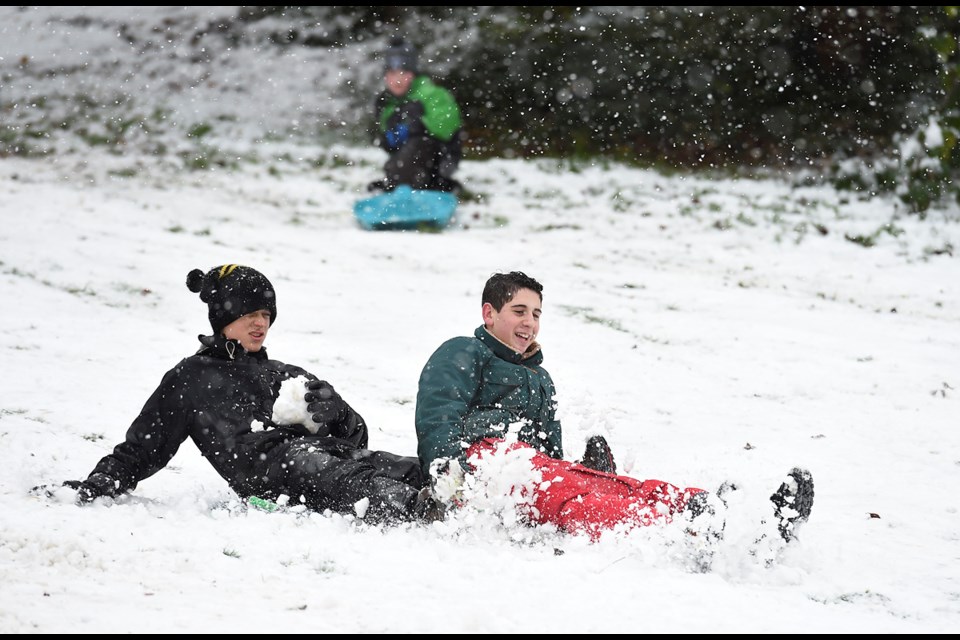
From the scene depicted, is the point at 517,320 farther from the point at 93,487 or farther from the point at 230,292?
the point at 93,487

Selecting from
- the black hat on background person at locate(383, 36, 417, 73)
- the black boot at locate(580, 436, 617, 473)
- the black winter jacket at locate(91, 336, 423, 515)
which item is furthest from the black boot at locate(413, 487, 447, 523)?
the black hat on background person at locate(383, 36, 417, 73)

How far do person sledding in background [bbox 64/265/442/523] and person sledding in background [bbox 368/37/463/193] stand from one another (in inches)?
265

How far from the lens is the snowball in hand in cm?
390

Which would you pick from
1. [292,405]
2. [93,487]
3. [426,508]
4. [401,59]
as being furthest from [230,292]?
[401,59]

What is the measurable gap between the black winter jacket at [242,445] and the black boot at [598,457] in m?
0.68

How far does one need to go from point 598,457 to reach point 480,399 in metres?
0.53

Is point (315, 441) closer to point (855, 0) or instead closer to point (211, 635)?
point (211, 635)

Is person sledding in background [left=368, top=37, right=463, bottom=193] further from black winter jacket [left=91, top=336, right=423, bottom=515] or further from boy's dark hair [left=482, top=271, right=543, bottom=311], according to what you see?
black winter jacket [left=91, top=336, right=423, bottom=515]

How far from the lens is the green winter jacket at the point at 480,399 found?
3740mm

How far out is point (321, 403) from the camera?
389cm

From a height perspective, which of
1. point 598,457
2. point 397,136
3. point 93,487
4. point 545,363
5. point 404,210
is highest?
point 397,136

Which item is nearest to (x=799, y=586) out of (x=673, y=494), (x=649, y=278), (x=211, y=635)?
(x=673, y=494)

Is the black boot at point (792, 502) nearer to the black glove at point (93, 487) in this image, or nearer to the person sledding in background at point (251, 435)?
the person sledding in background at point (251, 435)

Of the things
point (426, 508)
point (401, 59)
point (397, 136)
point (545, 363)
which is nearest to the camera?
point (426, 508)
